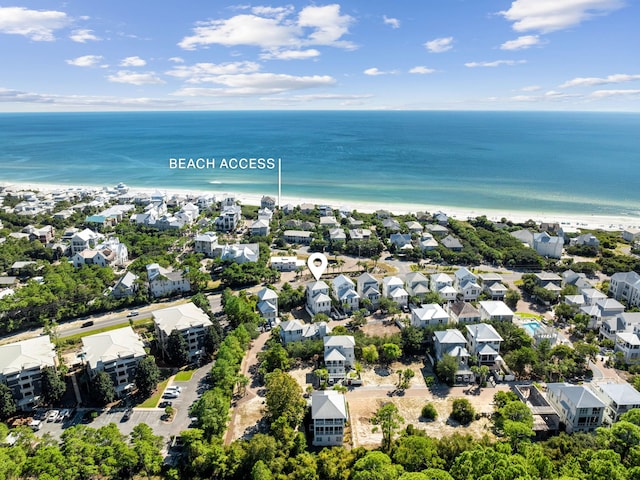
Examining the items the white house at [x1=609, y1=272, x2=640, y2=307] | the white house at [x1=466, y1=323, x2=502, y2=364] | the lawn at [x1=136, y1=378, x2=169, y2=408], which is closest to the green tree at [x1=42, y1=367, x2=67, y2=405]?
the lawn at [x1=136, y1=378, x2=169, y2=408]

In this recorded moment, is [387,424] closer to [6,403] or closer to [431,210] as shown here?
[6,403]

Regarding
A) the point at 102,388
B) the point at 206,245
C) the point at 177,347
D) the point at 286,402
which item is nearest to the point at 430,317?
the point at 286,402

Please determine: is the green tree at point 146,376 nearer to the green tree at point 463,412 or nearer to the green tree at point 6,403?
the green tree at point 6,403

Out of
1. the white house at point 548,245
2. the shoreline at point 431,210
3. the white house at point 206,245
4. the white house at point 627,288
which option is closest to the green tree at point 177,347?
the white house at point 206,245

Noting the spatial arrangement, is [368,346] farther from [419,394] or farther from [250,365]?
[250,365]

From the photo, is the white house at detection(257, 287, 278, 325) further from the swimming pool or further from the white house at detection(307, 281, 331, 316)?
the swimming pool

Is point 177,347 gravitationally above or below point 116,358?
below

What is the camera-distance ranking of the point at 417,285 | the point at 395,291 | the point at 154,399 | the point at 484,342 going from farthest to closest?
the point at 417,285 < the point at 395,291 < the point at 484,342 < the point at 154,399
